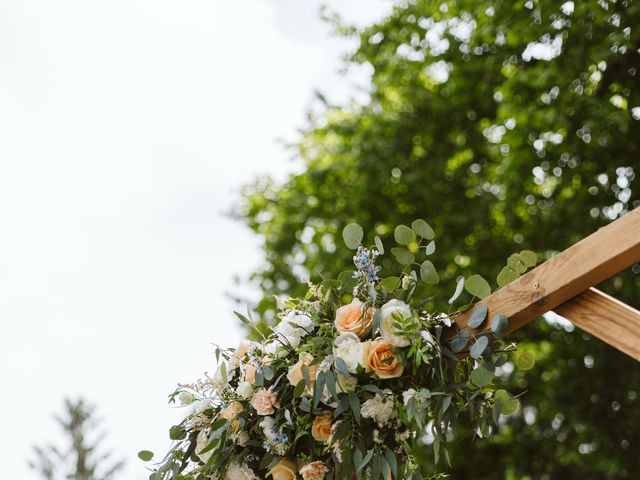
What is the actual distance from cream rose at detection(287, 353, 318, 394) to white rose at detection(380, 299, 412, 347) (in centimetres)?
20

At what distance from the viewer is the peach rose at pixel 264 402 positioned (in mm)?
2168

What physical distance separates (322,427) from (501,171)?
4875 millimetres

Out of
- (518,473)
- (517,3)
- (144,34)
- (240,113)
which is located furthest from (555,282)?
(144,34)

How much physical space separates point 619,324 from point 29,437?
15839mm

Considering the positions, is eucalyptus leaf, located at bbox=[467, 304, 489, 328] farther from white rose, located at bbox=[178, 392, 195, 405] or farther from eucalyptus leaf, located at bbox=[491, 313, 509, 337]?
white rose, located at bbox=[178, 392, 195, 405]

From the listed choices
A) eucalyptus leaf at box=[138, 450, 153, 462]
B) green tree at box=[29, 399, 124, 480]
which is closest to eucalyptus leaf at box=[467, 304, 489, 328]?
eucalyptus leaf at box=[138, 450, 153, 462]

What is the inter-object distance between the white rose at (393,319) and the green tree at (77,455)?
44.5 ft

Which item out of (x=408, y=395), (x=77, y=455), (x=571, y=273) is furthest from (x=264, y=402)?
(x=77, y=455)

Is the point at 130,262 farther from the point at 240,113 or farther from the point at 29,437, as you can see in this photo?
the point at 29,437

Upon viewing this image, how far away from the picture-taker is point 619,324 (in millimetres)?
1877

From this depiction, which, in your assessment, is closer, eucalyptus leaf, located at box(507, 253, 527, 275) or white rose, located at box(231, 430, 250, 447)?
eucalyptus leaf, located at box(507, 253, 527, 275)

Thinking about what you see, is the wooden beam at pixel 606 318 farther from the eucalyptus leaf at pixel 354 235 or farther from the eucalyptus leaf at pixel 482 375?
the eucalyptus leaf at pixel 354 235

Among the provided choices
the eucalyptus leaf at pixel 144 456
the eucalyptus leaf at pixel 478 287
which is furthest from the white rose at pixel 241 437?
the eucalyptus leaf at pixel 478 287

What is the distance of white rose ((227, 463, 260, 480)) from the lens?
222 cm
